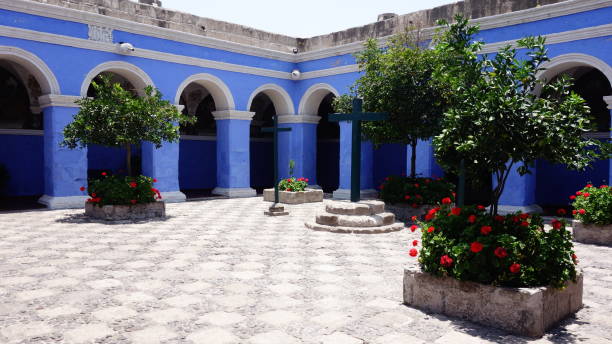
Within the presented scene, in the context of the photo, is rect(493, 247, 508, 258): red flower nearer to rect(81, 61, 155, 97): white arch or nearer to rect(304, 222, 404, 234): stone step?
rect(304, 222, 404, 234): stone step

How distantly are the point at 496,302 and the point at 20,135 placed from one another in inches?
600

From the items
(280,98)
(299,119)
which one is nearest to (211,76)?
(280,98)

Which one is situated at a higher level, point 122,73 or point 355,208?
point 122,73

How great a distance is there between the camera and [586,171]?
1300cm

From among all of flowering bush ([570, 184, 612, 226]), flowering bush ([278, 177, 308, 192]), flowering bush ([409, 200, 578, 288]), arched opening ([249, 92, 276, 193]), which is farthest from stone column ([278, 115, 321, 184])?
flowering bush ([409, 200, 578, 288])

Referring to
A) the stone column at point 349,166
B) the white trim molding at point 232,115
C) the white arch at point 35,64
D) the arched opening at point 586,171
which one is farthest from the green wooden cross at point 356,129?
the white arch at point 35,64

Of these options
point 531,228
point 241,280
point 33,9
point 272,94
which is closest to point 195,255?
point 241,280

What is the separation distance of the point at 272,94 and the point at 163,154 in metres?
4.80

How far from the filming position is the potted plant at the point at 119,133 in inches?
371

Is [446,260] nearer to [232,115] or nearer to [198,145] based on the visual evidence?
[232,115]

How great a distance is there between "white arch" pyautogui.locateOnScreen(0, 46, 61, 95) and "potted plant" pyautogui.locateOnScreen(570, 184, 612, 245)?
11.5 m

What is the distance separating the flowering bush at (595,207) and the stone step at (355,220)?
318cm

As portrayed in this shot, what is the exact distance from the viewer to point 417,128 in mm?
9766

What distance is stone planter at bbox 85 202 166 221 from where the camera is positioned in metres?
9.54
